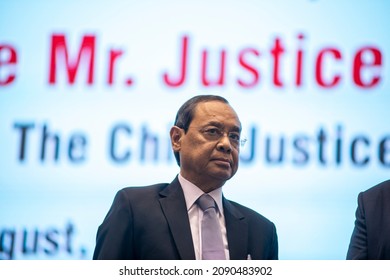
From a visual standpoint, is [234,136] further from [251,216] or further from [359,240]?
[359,240]

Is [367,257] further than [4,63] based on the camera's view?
No

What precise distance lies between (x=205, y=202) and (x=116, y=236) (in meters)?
0.33

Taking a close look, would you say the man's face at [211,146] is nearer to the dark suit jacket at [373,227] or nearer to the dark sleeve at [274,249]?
the dark sleeve at [274,249]

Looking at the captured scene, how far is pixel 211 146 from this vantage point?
88.9 inches

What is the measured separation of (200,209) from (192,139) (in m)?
0.24

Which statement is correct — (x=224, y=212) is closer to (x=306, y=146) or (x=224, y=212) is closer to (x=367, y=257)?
(x=367, y=257)

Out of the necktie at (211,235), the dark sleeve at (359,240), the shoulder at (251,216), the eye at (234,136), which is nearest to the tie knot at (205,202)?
the necktie at (211,235)

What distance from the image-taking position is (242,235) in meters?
2.20

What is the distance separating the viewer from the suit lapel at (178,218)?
82.9 inches

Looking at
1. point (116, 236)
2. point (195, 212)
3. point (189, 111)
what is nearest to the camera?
point (116, 236)

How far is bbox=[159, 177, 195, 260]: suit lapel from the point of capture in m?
2.11

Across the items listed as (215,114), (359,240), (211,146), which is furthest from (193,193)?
(359,240)
